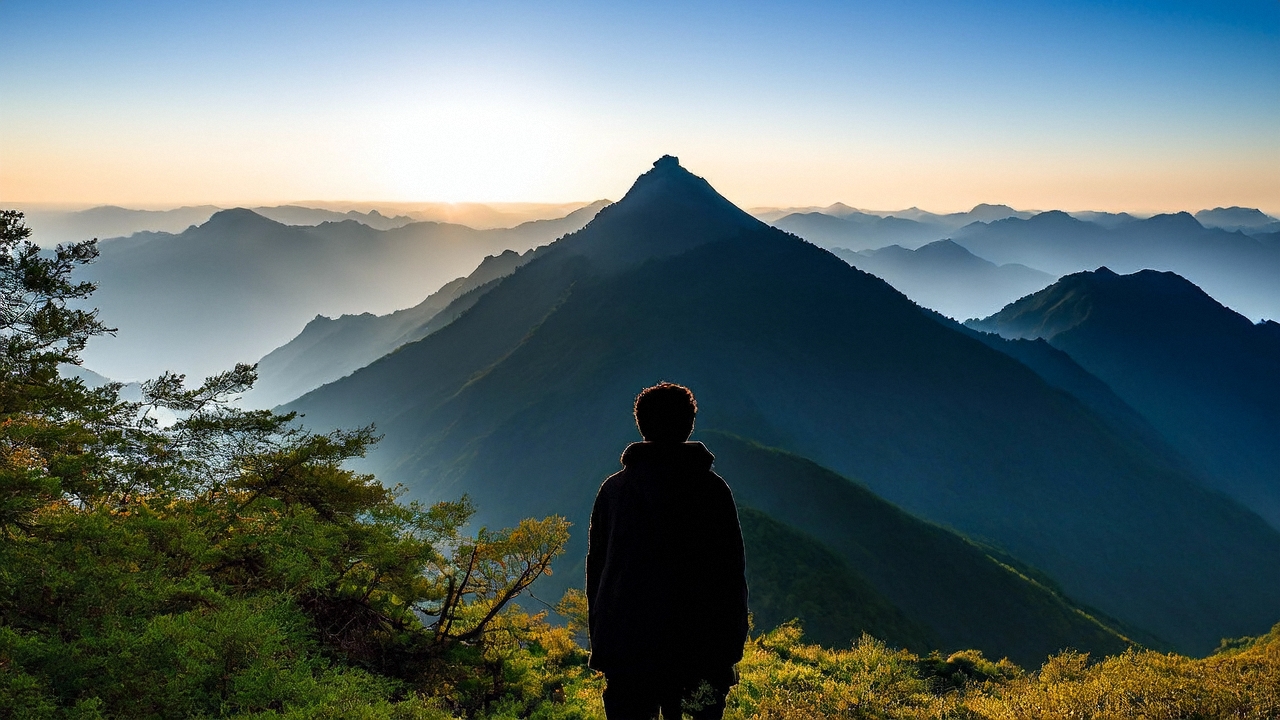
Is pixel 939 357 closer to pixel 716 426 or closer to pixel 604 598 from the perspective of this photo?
pixel 716 426

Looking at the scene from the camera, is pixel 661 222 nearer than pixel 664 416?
No

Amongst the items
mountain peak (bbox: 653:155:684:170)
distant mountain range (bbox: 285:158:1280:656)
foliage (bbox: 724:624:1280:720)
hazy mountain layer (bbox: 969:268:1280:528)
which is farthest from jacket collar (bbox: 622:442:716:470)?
hazy mountain layer (bbox: 969:268:1280:528)

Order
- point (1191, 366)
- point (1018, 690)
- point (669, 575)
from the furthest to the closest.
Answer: point (1191, 366) < point (1018, 690) < point (669, 575)

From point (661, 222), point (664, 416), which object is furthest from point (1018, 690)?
point (661, 222)

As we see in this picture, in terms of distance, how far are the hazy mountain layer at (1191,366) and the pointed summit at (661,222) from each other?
11405 centimetres

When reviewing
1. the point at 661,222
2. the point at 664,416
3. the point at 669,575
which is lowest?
the point at 669,575

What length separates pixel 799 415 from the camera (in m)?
95.0

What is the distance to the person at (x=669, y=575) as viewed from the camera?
4871 mm

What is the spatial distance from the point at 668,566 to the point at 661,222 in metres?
129

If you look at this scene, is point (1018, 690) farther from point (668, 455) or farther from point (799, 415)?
point (799, 415)

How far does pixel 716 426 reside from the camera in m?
82.1

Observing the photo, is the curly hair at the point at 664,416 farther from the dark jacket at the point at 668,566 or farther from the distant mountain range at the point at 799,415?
the distant mountain range at the point at 799,415

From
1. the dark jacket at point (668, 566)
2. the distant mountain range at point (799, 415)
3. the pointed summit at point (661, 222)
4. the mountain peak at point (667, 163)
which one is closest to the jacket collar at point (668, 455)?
the dark jacket at point (668, 566)

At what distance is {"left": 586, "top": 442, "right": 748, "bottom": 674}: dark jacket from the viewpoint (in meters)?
4.87
